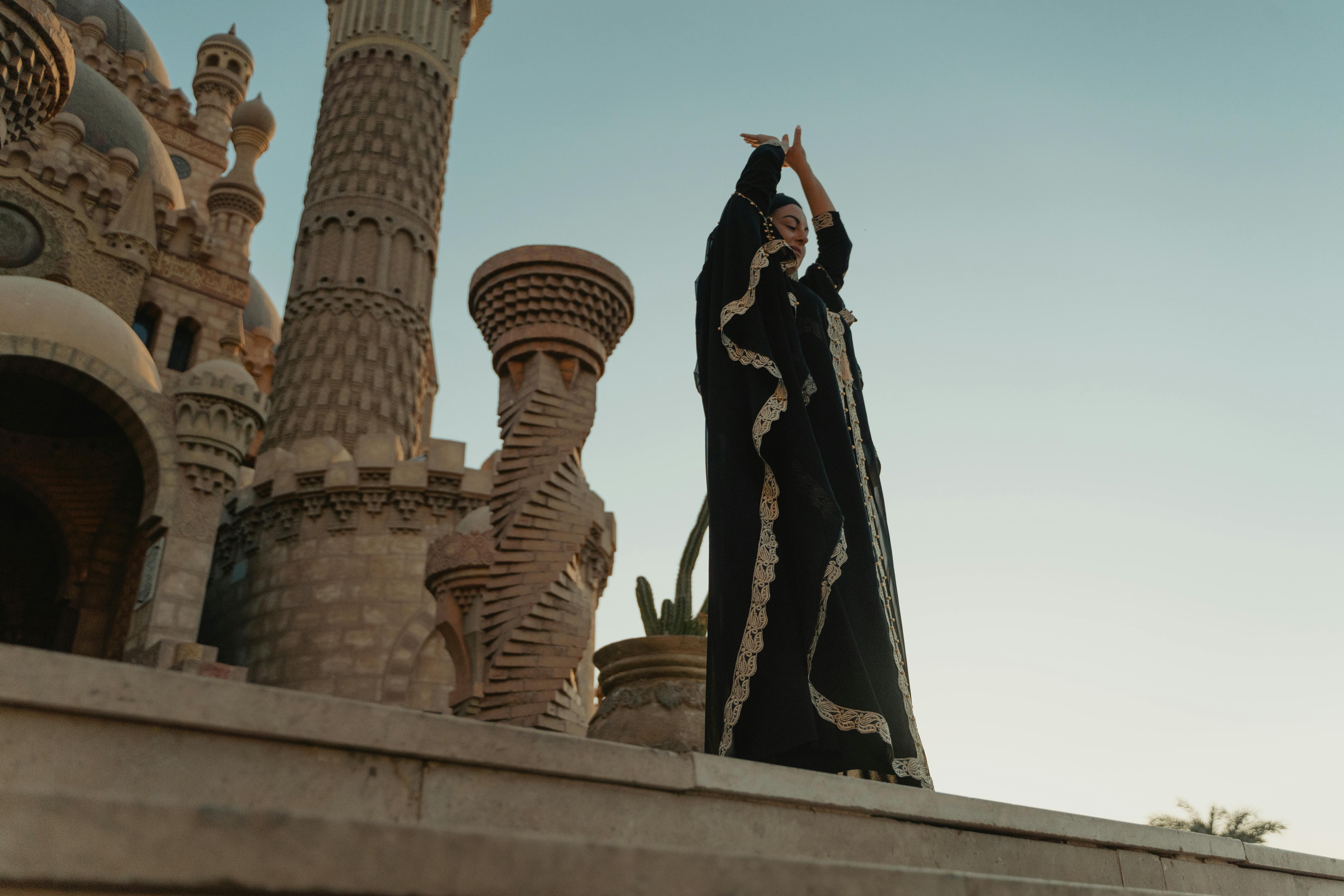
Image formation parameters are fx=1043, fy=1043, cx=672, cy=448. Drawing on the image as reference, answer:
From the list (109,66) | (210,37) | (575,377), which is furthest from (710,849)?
(210,37)

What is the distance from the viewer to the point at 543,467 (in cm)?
688

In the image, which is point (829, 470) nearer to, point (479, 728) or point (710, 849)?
point (710, 849)

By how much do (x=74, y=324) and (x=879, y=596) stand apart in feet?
36.1

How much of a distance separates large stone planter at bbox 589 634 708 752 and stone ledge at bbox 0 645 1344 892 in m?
3.67

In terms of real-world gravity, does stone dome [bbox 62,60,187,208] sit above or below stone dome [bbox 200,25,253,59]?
below

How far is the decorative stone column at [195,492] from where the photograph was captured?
438 inches

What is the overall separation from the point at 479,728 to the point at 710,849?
58cm

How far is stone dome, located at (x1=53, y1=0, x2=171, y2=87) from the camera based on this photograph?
2438cm

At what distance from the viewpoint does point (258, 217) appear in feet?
67.7

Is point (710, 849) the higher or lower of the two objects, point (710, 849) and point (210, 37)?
the lower

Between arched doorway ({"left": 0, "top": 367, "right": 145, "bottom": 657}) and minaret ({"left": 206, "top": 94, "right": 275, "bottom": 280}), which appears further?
minaret ({"left": 206, "top": 94, "right": 275, "bottom": 280})

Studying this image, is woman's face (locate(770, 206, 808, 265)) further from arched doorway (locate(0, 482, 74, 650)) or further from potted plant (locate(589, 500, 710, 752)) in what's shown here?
arched doorway (locate(0, 482, 74, 650))

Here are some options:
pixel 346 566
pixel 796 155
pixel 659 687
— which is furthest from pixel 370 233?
pixel 796 155

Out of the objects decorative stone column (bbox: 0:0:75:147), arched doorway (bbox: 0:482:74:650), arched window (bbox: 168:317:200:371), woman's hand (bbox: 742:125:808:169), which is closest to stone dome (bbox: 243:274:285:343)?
arched window (bbox: 168:317:200:371)
